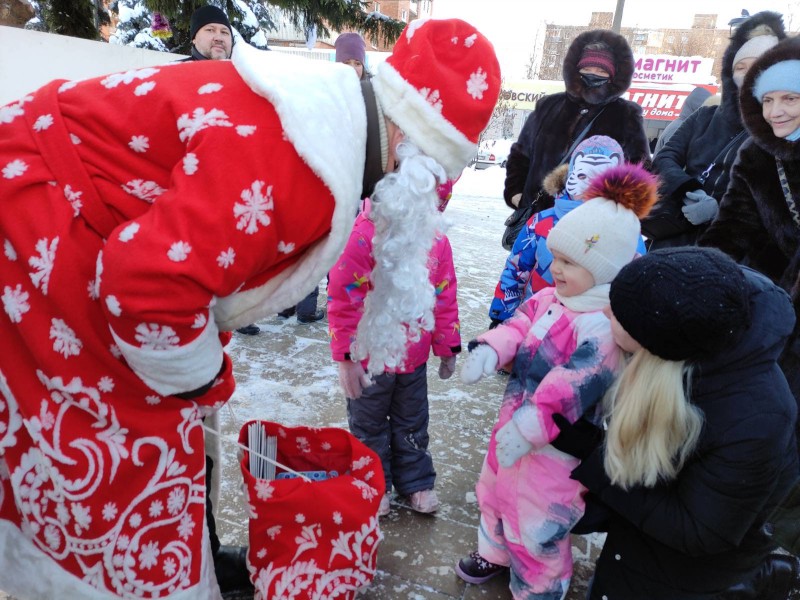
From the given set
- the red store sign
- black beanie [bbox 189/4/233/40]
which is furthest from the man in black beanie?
the red store sign

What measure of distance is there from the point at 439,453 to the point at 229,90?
2.07m

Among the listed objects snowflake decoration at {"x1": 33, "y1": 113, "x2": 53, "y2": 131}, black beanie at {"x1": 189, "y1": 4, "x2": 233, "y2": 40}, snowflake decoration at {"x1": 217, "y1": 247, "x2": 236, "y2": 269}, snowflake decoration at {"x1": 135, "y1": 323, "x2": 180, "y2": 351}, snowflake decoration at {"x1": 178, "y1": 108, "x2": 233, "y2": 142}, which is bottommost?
snowflake decoration at {"x1": 135, "y1": 323, "x2": 180, "y2": 351}

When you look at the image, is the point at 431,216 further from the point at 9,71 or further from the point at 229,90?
the point at 9,71

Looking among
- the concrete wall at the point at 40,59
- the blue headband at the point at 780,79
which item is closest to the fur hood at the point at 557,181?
the blue headband at the point at 780,79

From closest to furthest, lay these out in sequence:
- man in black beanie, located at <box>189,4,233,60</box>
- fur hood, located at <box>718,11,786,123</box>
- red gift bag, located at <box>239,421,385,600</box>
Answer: red gift bag, located at <box>239,421,385,600</box>, fur hood, located at <box>718,11,786,123</box>, man in black beanie, located at <box>189,4,233,60</box>

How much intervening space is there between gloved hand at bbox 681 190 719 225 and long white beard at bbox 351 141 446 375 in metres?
2.08

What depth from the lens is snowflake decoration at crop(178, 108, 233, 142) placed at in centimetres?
101

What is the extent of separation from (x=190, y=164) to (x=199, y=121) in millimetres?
96

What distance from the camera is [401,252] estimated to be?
1373mm

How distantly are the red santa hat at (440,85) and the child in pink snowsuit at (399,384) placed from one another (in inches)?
32.6

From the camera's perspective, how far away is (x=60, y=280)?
1045mm

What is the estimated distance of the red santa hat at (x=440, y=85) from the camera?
1.18 meters

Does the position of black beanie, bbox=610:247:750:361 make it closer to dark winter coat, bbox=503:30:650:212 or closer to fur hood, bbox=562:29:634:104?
dark winter coat, bbox=503:30:650:212

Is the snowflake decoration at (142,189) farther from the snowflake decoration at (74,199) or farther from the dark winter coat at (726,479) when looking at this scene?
the dark winter coat at (726,479)
